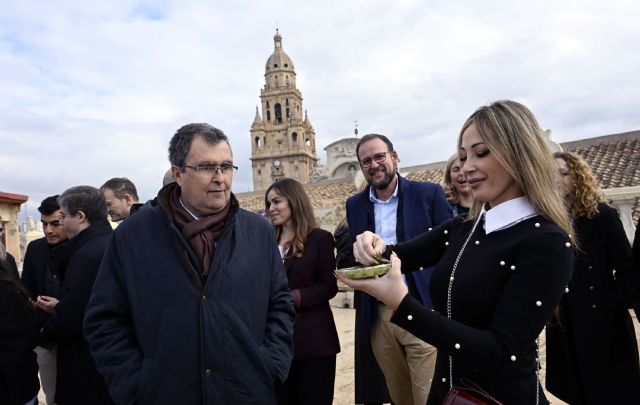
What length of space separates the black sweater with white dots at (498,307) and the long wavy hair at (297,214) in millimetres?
1878

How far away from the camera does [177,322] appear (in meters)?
2.23

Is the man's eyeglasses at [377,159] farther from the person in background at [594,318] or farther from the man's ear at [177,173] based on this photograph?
the man's ear at [177,173]

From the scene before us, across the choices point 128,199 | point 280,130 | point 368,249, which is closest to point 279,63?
point 280,130

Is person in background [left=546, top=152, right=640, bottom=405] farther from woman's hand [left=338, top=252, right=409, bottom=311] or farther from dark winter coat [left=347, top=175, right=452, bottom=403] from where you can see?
woman's hand [left=338, top=252, right=409, bottom=311]

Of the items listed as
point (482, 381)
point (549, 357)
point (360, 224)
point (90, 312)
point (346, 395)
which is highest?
point (360, 224)

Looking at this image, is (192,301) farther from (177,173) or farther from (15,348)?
(15,348)

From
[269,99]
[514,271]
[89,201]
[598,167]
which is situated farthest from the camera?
[269,99]

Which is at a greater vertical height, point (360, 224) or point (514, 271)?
point (360, 224)

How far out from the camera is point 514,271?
1.68 m

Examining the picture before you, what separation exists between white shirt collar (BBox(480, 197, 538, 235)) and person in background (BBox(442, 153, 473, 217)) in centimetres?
235

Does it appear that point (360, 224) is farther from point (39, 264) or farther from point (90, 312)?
point (39, 264)

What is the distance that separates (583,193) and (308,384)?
7.58 ft

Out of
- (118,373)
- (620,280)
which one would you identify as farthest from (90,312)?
(620,280)

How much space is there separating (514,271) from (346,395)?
3835 millimetres
